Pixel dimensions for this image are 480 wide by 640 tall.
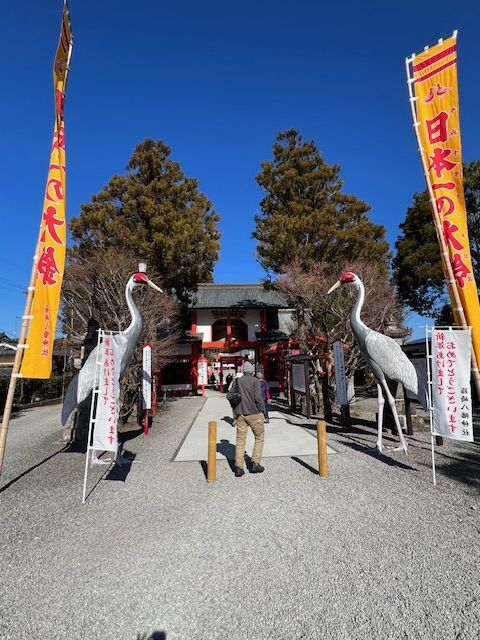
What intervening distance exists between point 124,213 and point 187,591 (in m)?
16.6

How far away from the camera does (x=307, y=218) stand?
16000 millimetres

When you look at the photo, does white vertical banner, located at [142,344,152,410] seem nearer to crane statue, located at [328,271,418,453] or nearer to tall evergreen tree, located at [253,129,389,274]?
crane statue, located at [328,271,418,453]

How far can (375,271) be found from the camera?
15.2 meters

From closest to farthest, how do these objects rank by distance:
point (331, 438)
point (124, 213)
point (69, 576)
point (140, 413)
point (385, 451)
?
point (69, 576) < point (385, 451) < point (331, 438) < point (140, 413) < point (124, 213)

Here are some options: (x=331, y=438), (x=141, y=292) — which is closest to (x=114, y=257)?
(x=141, y=292)

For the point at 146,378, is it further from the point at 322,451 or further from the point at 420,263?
the point at 420,263

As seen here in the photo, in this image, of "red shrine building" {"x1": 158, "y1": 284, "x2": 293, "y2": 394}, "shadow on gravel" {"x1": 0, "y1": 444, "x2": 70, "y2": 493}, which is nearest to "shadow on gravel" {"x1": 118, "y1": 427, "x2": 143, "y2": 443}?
"shadow on gravel" {"x1": 0, "y1": 444, "x2": 70, "y2": 493}

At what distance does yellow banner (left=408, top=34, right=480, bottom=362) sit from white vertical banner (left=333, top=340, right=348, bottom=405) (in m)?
4.52

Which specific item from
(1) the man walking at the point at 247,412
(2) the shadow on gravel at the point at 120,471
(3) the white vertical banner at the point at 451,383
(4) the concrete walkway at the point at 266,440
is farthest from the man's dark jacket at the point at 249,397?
(3) the white vertical banner at the point at 451,383

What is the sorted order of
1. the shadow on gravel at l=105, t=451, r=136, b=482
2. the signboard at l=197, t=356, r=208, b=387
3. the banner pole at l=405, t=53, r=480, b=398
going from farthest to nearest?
the signboard at l=197, t=356, r=208, b=387 < the shadow on gravel at l=105, t=451, r=136, b=482 < the banner pole at l=405, t=53, r=480, b=398

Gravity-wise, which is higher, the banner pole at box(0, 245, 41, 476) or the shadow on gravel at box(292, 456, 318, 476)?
the banner pole at box(0, 245, 41, 476)

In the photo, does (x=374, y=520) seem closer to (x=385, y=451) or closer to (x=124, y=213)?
(x=385, y=451)

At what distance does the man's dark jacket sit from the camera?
221 inches

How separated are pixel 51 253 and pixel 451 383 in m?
6.18
